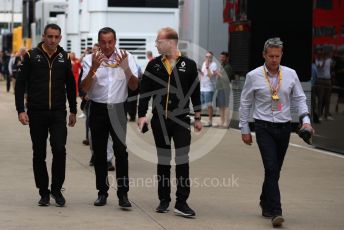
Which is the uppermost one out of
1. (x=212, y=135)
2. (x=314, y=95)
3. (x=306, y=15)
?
(x=306, y=15)

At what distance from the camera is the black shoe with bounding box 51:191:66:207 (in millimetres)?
9000

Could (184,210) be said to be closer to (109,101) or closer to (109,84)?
(109,101)

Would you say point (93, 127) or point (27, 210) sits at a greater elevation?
point (93, 127)

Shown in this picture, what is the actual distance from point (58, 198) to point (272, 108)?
244cm

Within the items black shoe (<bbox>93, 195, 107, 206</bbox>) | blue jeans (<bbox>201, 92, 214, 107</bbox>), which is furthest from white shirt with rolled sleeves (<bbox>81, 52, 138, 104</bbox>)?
blue jeans (<bbox>201, 92, 214, 107</bbox>)

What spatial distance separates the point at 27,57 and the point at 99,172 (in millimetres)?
1421

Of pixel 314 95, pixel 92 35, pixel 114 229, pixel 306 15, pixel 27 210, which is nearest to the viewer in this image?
pixel 114 229

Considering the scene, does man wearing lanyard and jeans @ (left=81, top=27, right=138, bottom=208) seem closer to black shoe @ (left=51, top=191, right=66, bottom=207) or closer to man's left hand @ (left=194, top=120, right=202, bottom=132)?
black shoe @ (left=51, top=191, right=66, bottom=207)

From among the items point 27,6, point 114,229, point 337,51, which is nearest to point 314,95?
point 337,51

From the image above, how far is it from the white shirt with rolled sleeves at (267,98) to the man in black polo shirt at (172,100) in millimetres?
528

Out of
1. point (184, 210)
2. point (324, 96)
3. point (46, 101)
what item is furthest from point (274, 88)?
point (324, 96)

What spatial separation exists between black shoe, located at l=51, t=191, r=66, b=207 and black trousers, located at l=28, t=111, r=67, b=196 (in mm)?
39

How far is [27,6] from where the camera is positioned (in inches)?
1853

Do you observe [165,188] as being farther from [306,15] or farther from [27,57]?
[306,15]
